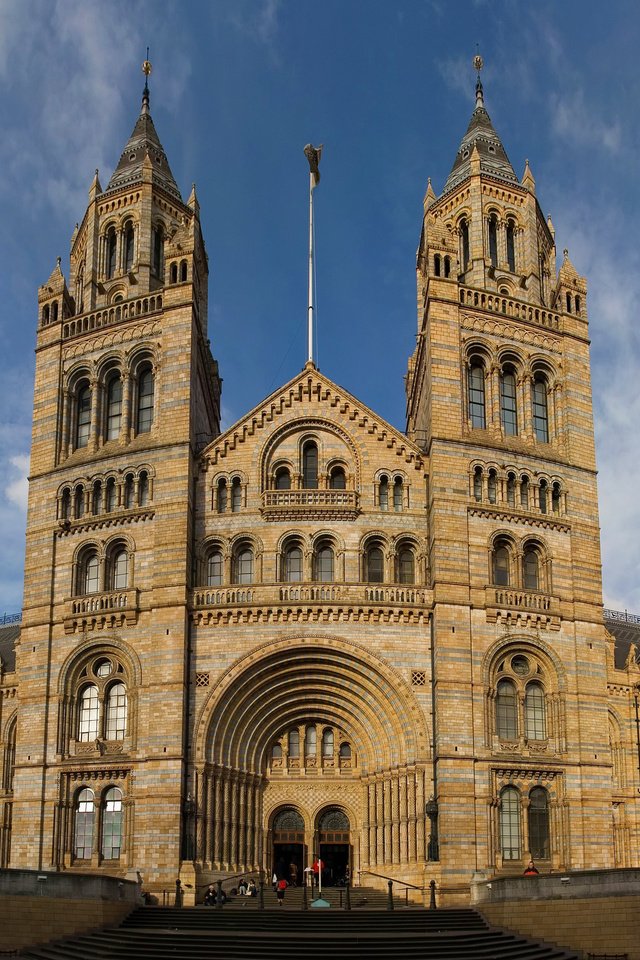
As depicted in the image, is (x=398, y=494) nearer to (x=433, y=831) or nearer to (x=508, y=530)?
(x=508, y=530)

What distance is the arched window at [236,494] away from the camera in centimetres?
4384

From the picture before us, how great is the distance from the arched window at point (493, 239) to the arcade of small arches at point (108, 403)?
15.7m

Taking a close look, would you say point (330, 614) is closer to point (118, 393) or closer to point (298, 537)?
point (298, 537)

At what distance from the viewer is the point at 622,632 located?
207 ft

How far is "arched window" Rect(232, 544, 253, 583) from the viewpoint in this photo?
43.1 m

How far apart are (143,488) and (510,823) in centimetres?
1850

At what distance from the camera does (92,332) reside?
46.9 meters

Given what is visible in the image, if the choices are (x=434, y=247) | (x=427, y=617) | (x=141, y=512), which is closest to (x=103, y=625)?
(x=141, y=512)

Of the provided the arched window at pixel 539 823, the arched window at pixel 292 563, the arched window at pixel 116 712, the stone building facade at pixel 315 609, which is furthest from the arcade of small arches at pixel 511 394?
the arched window at pixel 116 712

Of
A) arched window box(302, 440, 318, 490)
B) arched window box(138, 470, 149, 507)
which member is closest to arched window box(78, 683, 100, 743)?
arched window box(138, 470, 149, 507)

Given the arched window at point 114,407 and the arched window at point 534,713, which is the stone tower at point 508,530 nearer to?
the arched window at point 534,713

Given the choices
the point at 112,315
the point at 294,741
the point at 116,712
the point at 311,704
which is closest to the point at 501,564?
the point at 311,704

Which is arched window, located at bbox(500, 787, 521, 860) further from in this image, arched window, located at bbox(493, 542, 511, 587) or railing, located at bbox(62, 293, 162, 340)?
railing, located at bbox(62, 293, 162, 340)

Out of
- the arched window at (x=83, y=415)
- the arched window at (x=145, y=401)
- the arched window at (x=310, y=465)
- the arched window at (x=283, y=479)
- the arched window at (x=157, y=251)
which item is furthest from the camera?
the arched window at (x=157, y=251)
